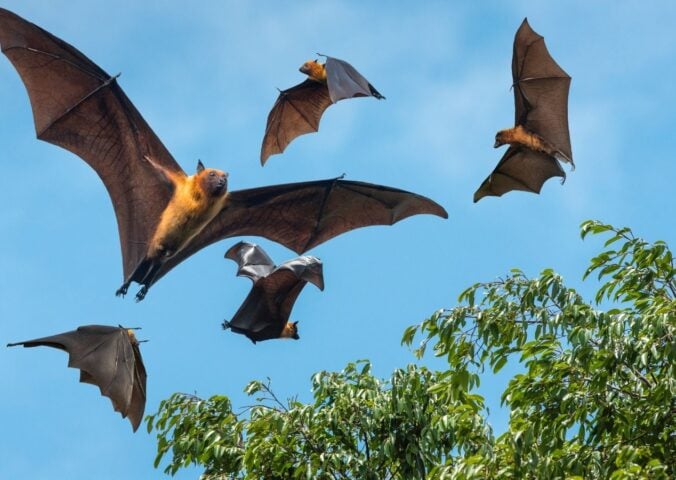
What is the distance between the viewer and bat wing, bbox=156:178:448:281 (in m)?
10.2

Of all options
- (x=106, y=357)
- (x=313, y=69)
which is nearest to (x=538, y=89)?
(x=313, y=69)

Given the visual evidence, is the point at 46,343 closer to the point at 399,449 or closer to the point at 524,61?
the point at 399,449

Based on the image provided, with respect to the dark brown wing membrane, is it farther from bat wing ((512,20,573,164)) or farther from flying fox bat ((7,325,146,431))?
bat wing ((512,20,573,164))

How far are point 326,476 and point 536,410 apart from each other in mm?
2203

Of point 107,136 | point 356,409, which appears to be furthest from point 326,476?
point 107,136

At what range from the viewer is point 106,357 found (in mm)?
9742

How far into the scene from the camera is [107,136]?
10.1m

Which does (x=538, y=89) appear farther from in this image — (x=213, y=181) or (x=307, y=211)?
(x=213, y=181)

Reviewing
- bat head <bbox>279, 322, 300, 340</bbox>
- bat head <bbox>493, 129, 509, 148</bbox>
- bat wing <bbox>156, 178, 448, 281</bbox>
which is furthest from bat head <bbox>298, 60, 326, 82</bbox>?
bat head <bbox>279, 322, 300, 340</bbox>

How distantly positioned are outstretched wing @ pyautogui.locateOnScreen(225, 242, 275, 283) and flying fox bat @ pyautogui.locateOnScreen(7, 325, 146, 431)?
289 centimetres

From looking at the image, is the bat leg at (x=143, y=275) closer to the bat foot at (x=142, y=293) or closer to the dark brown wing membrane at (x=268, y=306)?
the bat foot at (x=142, y=293)

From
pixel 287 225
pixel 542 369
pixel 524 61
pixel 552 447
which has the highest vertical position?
pixel 524 61

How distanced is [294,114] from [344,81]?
9.09 feet

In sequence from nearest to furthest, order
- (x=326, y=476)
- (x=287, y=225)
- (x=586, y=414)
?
1. (x=586, y=414)
2. (x=326, y=476)
3. (x=287, y=225)
